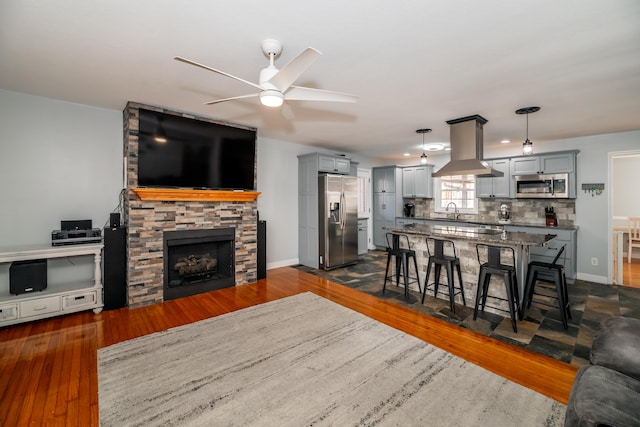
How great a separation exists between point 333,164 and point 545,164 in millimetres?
4128

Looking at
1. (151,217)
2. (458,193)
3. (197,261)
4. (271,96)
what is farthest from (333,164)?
(271,96)

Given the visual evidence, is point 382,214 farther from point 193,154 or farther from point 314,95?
point 314,95

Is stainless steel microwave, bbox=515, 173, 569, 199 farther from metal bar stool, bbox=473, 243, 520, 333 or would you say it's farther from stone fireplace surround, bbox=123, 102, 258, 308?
stone fireplace surround, bbox=123, 102, 258, 308

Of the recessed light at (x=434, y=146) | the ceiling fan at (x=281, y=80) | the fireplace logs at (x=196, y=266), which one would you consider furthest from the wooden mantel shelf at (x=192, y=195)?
the recessed light at (x=434, y=146)

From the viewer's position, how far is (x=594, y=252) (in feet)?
15.9

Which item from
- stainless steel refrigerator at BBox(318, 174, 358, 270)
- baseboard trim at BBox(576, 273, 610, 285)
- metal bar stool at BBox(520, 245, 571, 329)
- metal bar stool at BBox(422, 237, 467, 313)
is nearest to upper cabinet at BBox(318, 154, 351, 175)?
stainless steel refrigerator at BBox(318, 174, 358, 270)

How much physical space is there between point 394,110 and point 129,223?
3778mm

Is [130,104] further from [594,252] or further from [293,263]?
[594,252]

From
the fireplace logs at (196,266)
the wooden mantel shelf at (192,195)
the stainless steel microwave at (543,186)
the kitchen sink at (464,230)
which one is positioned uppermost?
the stainless steel microwave at (543,186)

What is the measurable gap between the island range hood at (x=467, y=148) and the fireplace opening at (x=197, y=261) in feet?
11.8

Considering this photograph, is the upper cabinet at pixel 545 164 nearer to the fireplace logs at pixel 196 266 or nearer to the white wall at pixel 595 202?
the white wall at pixel 595 202

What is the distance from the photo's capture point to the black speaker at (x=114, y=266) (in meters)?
3.39

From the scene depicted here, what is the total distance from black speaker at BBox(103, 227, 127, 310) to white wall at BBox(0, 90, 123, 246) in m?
0.50

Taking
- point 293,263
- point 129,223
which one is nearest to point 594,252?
point 293,263
